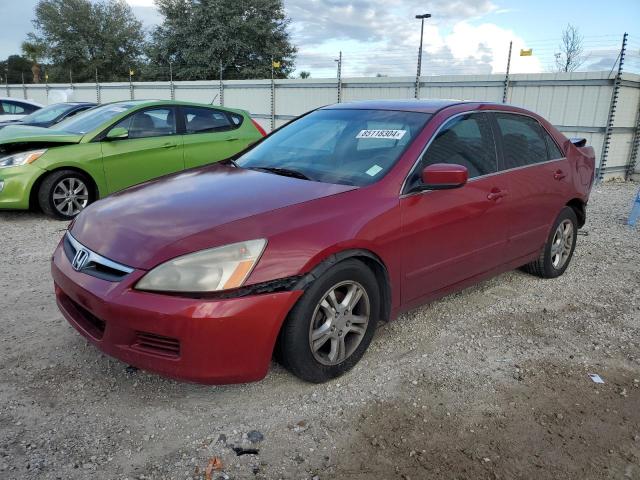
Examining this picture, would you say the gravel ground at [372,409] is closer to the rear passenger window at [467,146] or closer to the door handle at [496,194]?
the door handle at [496,194]

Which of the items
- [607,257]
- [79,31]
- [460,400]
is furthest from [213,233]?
[79,31]

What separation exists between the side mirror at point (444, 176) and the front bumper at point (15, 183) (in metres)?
5.20

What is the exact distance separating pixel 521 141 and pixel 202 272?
2.98m

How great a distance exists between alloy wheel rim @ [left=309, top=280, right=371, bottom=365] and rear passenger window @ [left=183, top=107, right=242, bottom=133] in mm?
5291

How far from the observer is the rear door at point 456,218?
3.23 meters

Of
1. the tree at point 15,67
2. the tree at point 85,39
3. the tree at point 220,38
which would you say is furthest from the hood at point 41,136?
the tree at point 15,67

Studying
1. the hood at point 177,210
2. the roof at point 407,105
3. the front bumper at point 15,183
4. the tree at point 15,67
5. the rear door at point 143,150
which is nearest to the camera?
the hood at point 177,210

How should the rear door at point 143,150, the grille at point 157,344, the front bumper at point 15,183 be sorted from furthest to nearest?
the rear door at point 143,150 → the front bumper at point 15,183 → the grille at point 157,344

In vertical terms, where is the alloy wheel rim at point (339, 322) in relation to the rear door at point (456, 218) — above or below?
below

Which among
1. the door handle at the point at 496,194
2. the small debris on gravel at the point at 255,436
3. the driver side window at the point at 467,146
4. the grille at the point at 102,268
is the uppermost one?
the driver side window at the point at 467,146

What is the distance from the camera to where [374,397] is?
2.87 meters

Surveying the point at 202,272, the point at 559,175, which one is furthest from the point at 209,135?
the point at 202,272

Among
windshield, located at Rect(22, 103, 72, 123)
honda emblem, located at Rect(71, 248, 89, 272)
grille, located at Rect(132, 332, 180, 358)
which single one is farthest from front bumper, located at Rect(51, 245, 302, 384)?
windshield, located at Rect(22, 103, 72, 123)

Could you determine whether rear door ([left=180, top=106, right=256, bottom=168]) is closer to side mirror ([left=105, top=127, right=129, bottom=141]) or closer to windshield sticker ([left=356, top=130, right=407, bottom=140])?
side mirror ([left=105, top=127, right=129, bottom=141])
